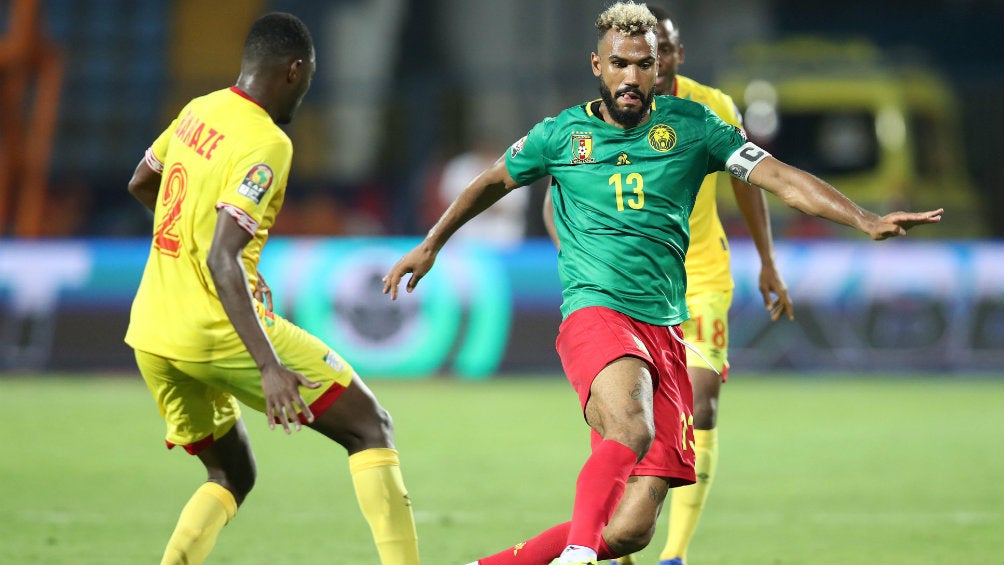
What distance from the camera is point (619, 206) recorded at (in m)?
5.20

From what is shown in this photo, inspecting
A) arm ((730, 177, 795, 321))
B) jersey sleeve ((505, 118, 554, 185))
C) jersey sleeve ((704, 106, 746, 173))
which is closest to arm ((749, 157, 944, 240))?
jersey sleeve ((704, 106, 746, 173))

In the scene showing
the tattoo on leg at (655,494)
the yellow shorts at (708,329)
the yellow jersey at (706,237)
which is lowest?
the tattoo on leg at (655,494)

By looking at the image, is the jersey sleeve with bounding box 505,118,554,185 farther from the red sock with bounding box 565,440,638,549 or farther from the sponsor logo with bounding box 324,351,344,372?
the red sock with bounding box 565,440,638,549

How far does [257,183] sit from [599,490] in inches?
60.2

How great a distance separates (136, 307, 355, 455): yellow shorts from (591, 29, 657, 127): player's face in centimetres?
136

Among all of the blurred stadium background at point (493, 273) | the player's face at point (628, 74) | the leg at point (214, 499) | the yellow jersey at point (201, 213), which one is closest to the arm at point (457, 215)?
the player's face at point (628, 74)

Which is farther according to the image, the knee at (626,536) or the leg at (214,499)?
the leg at (214,499)

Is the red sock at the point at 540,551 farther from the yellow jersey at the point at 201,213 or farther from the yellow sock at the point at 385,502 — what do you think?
the yellow jersey at the point at 201,213

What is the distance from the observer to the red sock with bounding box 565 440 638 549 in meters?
4.76

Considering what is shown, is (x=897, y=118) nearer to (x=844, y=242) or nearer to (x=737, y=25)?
(x=844, y=242)

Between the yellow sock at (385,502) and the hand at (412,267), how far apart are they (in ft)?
2.14

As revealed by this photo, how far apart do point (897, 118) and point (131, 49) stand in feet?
37.1

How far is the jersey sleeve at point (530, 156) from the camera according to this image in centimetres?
531

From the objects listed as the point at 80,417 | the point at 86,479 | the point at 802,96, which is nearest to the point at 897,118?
the point at 802,96
